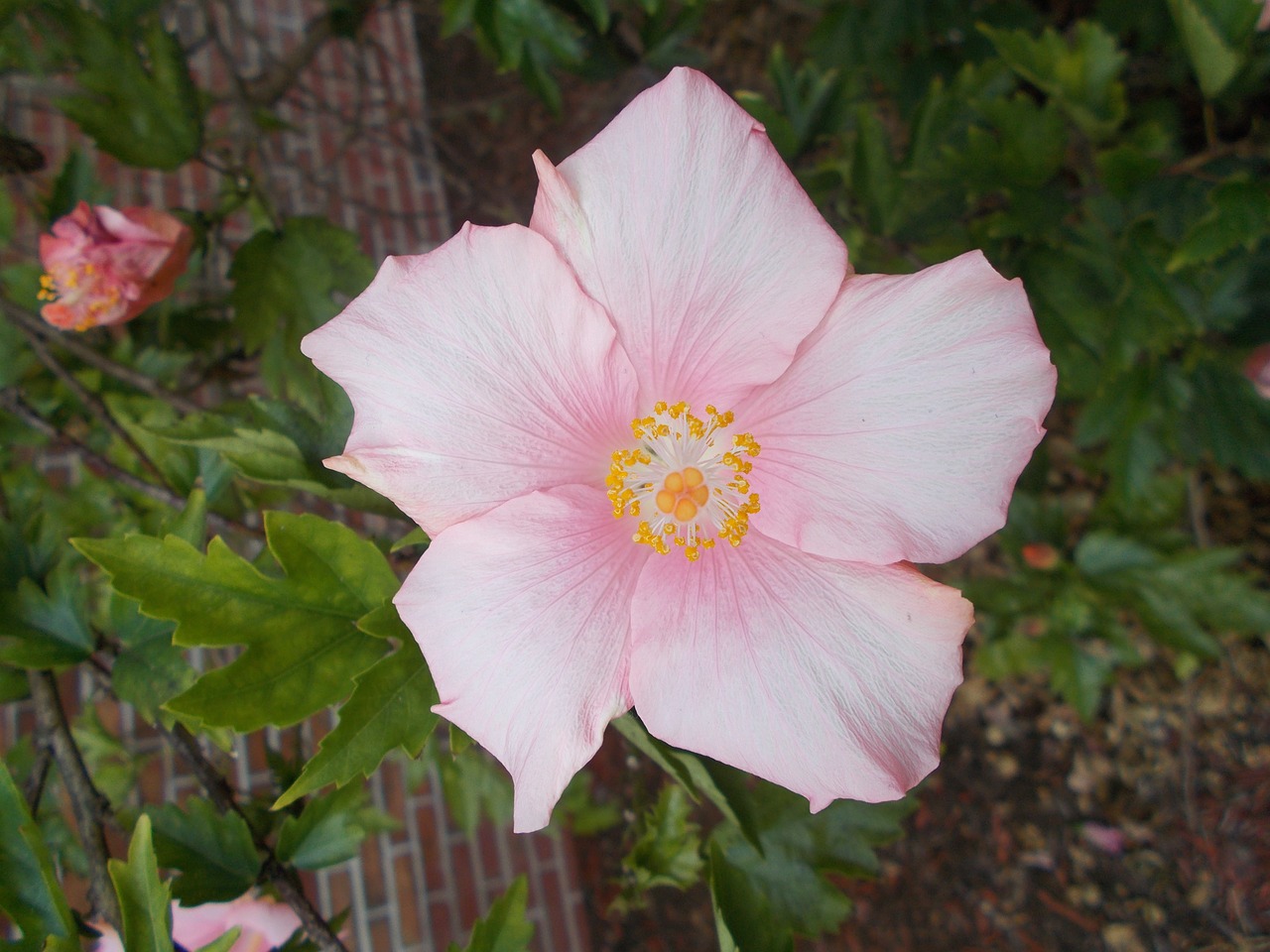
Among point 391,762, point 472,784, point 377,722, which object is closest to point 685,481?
point 377,722

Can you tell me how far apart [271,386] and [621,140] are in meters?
0.97

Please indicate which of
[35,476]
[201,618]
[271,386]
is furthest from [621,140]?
[35,476]

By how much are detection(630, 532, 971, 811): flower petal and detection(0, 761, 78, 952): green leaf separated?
1.83ft

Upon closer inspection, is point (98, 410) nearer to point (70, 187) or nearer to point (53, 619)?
point (53, 619)

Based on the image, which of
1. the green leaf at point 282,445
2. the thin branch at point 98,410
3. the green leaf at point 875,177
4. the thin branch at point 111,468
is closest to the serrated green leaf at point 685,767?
the green leaf at point 282,445

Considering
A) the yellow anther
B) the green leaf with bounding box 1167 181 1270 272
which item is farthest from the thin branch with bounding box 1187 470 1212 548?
the yellow anther

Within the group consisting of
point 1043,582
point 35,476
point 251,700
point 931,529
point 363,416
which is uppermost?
point 35,476

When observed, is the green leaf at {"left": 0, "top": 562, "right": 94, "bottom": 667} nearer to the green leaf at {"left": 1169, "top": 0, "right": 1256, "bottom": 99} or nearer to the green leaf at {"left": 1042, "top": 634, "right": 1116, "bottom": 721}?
the green leaf at {"left": 1169, "top": 0, "right": 1256, "bottom": 99}

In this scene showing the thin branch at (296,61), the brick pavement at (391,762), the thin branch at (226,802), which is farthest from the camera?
the brick pavement at (391,762)

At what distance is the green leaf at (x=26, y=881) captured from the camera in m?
0.75

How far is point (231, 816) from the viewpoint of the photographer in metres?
0.96

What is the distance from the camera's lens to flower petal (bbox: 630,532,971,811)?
27.4 inches

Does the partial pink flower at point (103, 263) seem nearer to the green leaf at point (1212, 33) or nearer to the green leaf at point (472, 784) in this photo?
the green leaf at point (472, 784)

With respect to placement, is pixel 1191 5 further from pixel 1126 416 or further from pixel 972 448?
pixel 972 448
